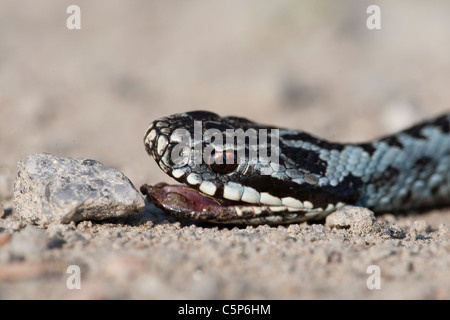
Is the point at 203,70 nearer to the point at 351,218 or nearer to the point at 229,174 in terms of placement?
the point at 229,174

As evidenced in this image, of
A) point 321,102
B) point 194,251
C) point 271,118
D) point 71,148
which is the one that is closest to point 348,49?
point 321,102

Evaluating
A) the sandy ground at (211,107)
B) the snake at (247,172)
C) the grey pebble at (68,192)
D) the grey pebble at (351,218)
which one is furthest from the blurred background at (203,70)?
the grey pebble at (351,218)

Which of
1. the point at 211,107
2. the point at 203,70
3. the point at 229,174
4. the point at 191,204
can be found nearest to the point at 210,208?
the point at 191,204

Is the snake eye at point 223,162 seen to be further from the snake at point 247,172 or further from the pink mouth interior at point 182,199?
the pink mouth interior at point 182,199

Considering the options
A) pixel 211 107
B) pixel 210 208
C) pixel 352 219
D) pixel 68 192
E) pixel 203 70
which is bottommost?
pixel 352 219

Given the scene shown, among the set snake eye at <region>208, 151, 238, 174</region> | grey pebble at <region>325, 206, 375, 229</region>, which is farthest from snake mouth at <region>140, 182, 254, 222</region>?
grey pebble at <region>325, 206, 375, 229</region>
